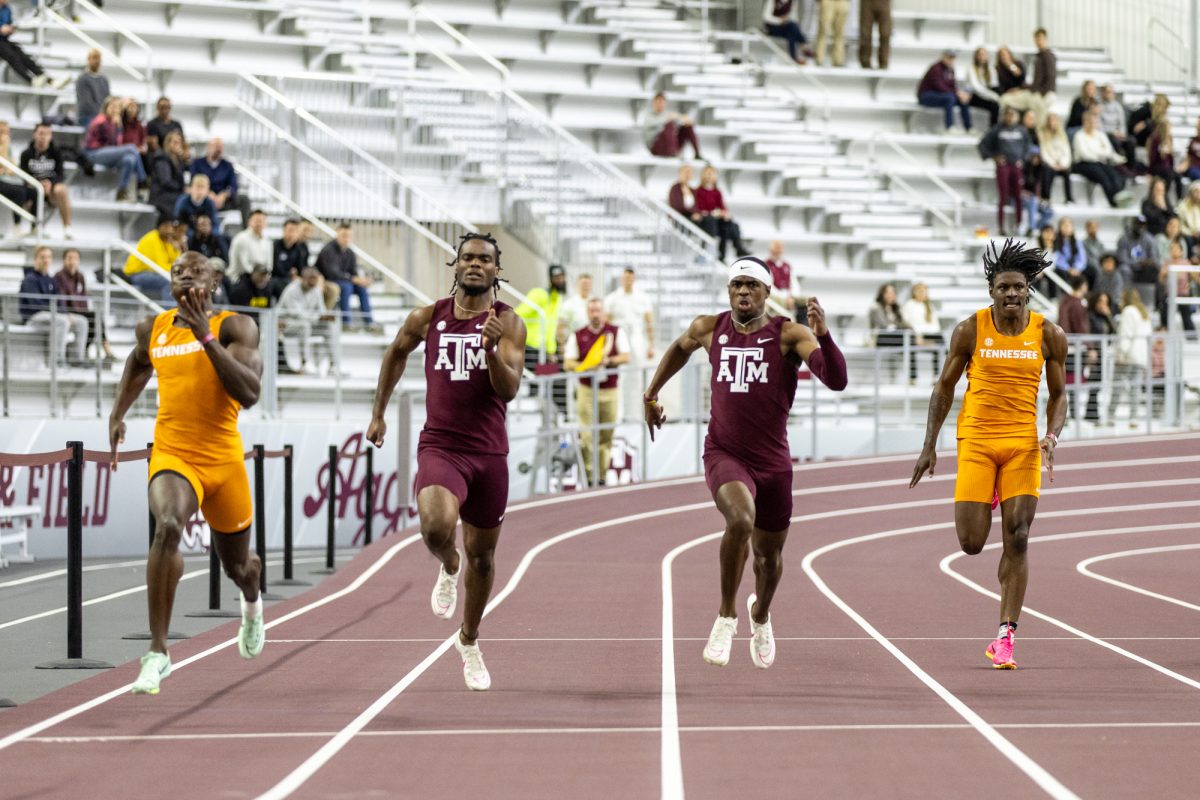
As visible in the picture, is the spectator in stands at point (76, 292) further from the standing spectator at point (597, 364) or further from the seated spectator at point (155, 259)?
the standing spectator at point (597, 364)

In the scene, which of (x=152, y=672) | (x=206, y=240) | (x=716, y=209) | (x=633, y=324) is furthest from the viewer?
(x=716, y=209)

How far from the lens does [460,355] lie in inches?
337

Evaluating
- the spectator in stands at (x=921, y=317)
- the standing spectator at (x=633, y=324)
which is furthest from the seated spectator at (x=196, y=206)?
the spectator in stands at (x=921, y=317)

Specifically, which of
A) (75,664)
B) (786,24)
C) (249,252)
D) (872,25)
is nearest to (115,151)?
(249,252)

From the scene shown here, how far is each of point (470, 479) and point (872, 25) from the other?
2535cm

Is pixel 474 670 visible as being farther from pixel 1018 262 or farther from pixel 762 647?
pixel 1018 262

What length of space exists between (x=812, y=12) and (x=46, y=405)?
18.3 meters

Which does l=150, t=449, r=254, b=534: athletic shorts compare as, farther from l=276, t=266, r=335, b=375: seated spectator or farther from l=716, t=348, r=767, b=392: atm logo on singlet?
l=276, t=266, r=335, b=375: seated spectator

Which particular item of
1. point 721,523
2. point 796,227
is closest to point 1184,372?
point 796,227

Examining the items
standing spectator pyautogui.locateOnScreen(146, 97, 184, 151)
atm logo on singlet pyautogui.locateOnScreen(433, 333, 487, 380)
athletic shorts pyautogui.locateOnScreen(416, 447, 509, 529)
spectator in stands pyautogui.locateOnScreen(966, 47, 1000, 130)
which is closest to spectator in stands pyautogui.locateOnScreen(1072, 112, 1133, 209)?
spectator in stands pyautogui.locateOnScreen(966, 47, 1000, 130)

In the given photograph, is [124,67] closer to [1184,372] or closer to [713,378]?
[1184,372]

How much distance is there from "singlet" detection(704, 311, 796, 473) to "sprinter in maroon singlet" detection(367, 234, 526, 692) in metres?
1.23

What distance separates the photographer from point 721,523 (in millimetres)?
20266

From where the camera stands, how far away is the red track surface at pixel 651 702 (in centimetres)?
637
